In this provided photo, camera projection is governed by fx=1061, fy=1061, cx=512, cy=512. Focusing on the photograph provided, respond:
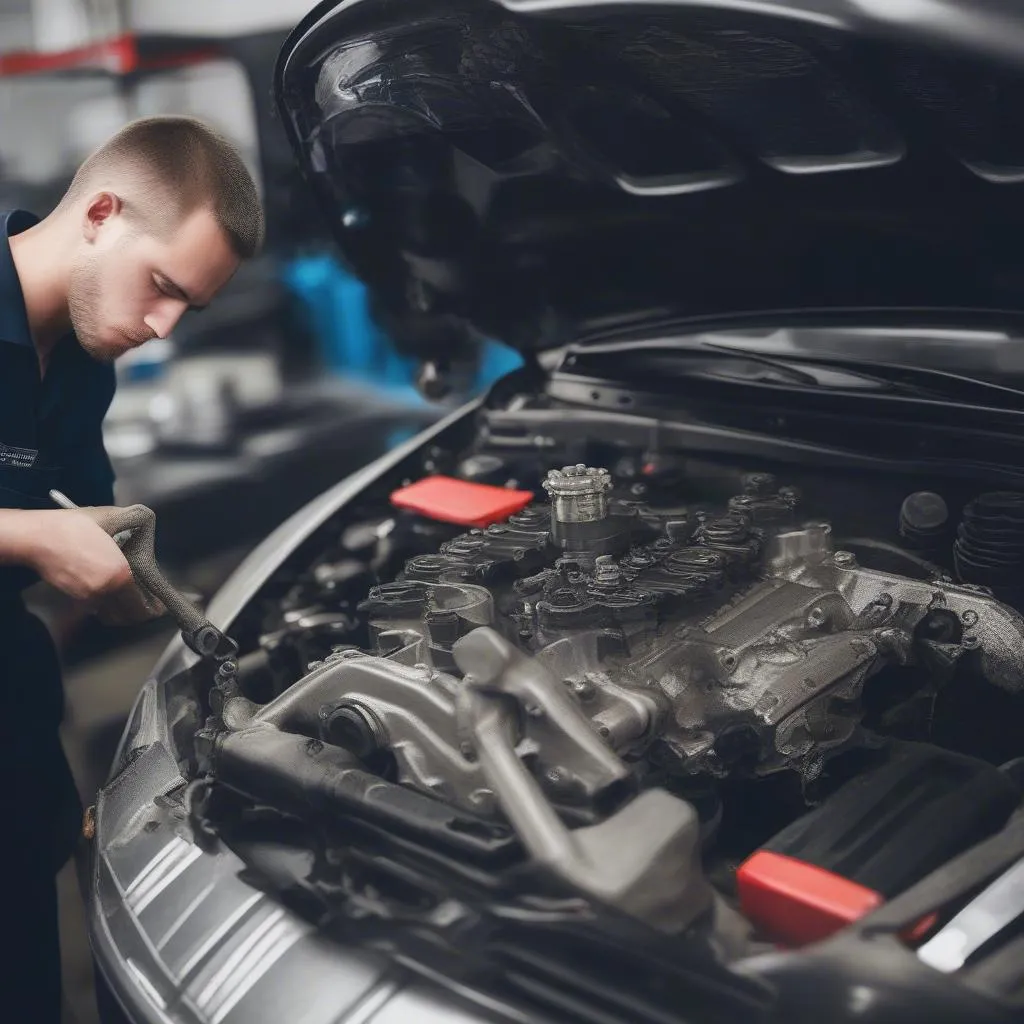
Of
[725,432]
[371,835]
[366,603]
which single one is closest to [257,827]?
[371,835]

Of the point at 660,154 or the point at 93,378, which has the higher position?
the point at 660,154

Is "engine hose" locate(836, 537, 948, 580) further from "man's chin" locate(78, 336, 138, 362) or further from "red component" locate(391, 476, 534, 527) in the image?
"man's chin" locate(78, 336, 138, 362)

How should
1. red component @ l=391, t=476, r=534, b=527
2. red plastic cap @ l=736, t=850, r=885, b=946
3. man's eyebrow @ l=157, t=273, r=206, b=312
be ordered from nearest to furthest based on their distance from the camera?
red plastic cap @ l=736, t=850, r=885, b=946 → man's eyebrow @ l=157, t=273, r=206, b=312 → red component @ l=391, t=476, r=534, b=527

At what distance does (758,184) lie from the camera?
1354 millimetres

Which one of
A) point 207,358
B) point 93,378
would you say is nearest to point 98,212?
point 93,378

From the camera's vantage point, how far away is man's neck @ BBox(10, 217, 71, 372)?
139 centimetres

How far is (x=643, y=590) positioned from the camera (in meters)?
1.14

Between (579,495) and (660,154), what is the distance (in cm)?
47

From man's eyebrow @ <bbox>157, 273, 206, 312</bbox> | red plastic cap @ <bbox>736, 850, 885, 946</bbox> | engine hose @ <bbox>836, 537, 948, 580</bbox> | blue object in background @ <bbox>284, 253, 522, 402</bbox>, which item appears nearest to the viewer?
red plastic cap @ <bbox>736, 850, 885, 946</bbox>

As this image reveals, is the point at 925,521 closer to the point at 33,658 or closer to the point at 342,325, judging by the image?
the point at 33,658

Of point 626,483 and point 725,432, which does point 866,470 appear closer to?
point 725,432

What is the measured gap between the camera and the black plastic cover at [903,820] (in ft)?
2.88

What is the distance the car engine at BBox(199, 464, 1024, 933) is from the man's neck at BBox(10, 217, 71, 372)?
58 cm

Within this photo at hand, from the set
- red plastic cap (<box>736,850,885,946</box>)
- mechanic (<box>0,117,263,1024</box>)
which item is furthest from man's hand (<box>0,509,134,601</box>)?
red plastic cap (<box>736,850,885,946</box>)
